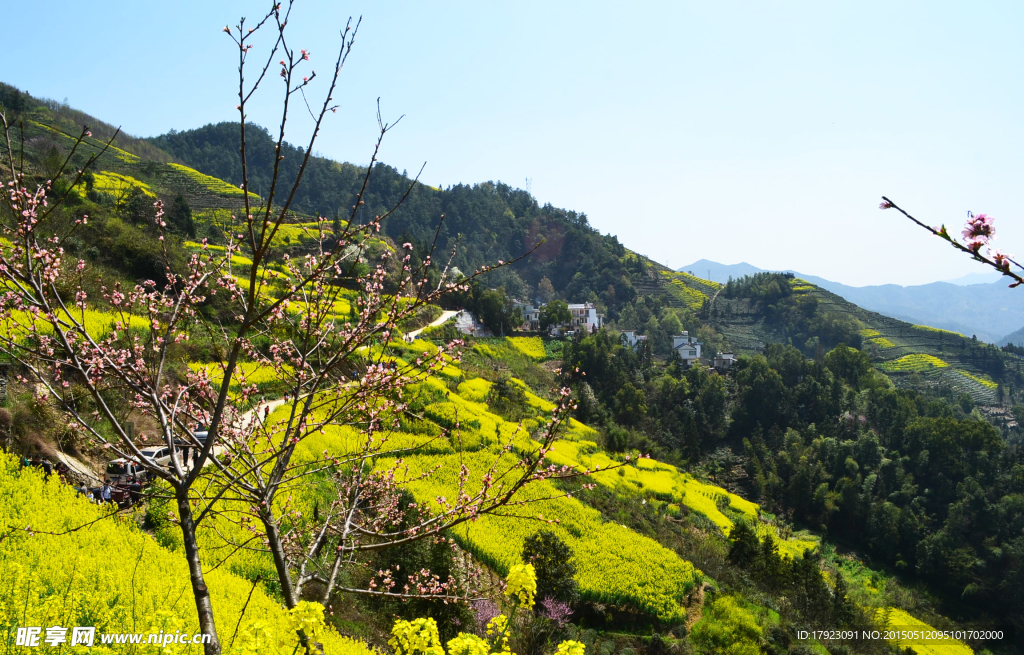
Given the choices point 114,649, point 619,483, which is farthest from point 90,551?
point 619,483

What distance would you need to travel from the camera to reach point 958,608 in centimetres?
2756

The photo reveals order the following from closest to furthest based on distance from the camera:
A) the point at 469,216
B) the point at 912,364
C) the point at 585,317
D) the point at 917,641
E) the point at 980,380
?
1. the point at 917,641
2. the point at 585,317
3. the point at 980,380
4. the point at 912,364
5. the point at 469,216

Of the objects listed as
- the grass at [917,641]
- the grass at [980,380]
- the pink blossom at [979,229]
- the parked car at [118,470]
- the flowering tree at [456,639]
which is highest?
the grass at [980,380]

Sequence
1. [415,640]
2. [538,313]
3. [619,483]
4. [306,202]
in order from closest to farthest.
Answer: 1. [415,640]
2. [619,483]
3. [538,313]
4. [306,202]

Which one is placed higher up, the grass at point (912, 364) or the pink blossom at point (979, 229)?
the grass at point (912, 364)

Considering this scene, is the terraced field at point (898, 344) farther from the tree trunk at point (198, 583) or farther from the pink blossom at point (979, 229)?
the tree trunk at point (198, 583)

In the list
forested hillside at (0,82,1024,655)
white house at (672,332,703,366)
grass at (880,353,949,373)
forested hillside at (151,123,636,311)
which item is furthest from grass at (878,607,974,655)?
forested hillside at (151,123,636,311)

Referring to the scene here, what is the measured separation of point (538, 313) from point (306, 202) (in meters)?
60.0

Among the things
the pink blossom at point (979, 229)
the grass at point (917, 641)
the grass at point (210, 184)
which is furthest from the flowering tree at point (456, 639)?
the grass at point (210, 184)

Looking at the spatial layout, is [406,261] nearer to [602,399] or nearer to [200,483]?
[200,483]

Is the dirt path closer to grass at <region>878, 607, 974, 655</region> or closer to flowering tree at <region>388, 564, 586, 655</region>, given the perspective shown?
grass at <region>878, 607, 974, 655</region>

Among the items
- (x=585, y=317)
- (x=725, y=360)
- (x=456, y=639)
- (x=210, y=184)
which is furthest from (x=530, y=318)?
(x=456, y=639)

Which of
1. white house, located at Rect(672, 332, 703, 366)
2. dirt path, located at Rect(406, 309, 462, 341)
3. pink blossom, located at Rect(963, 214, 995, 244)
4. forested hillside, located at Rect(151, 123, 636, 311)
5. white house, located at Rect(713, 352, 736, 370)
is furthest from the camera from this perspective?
forested hillside, located at Rect(151, 123, 636, 311)

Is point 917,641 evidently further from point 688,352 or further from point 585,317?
point 585,317
